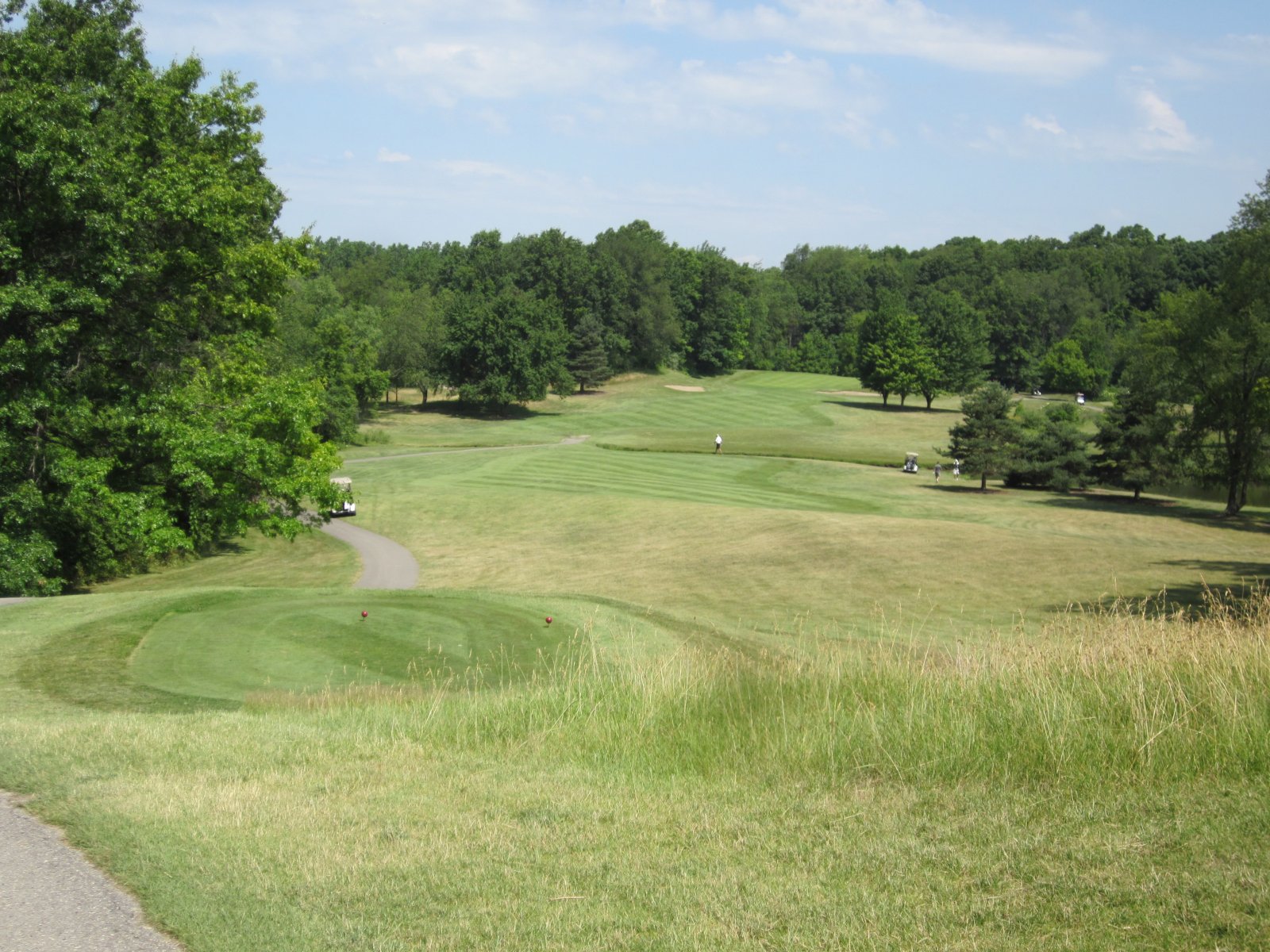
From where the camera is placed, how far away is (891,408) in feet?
352

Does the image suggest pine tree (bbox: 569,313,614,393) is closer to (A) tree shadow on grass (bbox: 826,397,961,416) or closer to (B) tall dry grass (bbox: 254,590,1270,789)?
(A) tree shadow on grass (bbox: 826,397,961,416)

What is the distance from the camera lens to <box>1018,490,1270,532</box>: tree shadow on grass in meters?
47.4

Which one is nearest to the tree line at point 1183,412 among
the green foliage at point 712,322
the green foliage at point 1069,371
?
the green foliage at point 1069,371

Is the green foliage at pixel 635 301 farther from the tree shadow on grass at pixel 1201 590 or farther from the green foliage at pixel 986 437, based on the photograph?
the tree shadow on grass at pixel 1201 590

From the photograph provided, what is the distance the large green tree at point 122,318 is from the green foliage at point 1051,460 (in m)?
39.3

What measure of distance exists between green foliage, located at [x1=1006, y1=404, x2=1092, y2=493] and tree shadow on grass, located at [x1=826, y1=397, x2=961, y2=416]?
42.9 meters

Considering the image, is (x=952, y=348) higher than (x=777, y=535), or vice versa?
(x=952, y=348)

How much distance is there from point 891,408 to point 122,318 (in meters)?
87.7

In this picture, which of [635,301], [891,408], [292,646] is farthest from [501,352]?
[292,646]

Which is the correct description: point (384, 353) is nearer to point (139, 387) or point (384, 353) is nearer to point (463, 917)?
point (139, 387)

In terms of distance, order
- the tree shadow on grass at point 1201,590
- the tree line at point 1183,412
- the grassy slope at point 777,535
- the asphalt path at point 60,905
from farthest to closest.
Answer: the tree line at point 1183,412 → the grassy slope at point 777,535 → the tree shadow on grass at point 1201,590 → the asphalt path at point 60,905

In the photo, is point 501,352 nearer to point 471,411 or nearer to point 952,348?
point 471,411

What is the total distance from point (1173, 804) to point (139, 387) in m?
30.5

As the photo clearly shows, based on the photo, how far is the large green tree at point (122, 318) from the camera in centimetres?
2725
